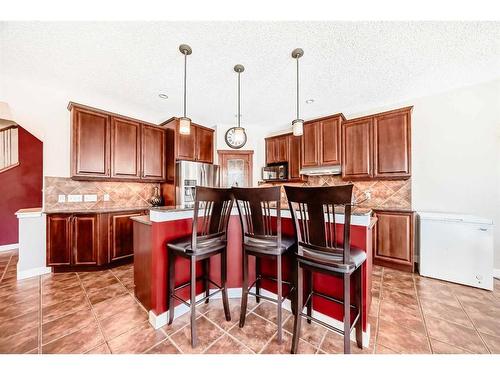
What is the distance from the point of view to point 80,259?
2.72m

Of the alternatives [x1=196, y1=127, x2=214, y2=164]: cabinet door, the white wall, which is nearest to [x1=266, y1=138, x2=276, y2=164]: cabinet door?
[x1=196, y1=127, x2=214, y2=164]: cabinet door

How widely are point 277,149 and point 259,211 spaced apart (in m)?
3.01

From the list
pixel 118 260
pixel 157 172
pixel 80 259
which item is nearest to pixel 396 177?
pixel 157 172

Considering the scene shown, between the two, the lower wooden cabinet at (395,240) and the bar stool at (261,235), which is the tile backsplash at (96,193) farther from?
the lower wooden cabinet at (395,240)

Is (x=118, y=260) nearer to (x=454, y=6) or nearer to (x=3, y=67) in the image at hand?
(x=3, y=67)

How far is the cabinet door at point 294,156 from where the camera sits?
393 cm

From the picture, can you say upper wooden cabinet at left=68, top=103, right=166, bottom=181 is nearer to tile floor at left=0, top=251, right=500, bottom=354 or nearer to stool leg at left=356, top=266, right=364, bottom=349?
tile floor at left=0, top=251, right=500, bottom=354

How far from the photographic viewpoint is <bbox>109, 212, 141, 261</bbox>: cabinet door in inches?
113

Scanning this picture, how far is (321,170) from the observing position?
11.8ft

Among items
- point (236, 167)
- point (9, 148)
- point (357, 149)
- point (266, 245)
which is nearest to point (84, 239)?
point (266, 245)

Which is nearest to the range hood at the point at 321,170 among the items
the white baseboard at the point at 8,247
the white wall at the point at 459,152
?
the white wall at the point at 459,152

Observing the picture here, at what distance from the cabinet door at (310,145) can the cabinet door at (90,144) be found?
353 centimetres

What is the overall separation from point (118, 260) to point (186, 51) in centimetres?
311

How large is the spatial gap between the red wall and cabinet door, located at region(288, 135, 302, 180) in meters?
5.69
